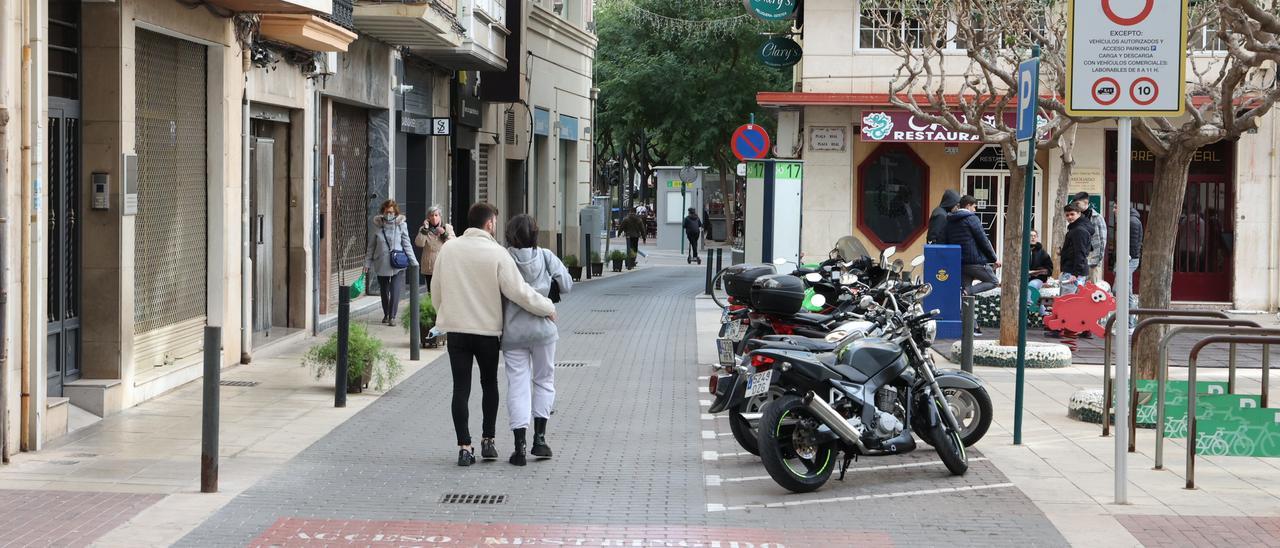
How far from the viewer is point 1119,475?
8.37 m

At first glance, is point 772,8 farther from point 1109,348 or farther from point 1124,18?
point 1124,18

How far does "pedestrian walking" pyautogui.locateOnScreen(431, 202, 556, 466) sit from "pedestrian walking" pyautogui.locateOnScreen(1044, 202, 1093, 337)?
1092 centimetres

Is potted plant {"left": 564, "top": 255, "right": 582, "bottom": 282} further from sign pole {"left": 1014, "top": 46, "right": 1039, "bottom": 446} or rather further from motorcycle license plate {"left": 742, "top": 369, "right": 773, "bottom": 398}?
motorcycle license plate {"left": 742, "top": 369, "right": 773, "bottom": 398}

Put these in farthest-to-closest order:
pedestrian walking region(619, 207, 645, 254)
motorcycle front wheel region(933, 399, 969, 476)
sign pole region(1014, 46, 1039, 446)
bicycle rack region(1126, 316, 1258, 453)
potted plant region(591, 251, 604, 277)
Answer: pedestrian walking region(619, 207, 645, 254), potted plant region(591, 251, 604, 277), bicycle rack region(1126, 316, 1258, 453), sign pole region(1014, 46, 1039, 446), motorcycle front wheel region(933, 399, 969, 476)

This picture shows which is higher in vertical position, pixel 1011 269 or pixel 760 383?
pixel 1011 269

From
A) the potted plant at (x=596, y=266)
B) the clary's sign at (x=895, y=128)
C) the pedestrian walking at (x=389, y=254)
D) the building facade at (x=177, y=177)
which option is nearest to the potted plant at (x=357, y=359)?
the building facade at (x=177, y=177)

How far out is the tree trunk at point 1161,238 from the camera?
1191 cm

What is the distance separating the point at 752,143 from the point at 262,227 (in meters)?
7.00

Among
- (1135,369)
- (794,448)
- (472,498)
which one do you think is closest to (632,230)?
(1135,369)

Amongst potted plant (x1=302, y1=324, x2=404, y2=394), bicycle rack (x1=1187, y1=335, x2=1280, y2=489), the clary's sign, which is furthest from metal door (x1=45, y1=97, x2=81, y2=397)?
the clary's sign

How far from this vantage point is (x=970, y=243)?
1859 centimetres

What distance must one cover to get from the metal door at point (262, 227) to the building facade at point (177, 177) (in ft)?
0.12

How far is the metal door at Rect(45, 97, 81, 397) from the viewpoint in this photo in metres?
11.0

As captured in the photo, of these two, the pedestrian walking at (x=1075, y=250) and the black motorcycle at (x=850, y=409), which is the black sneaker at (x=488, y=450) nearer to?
the black motorcycle at (x=850, y=409)
